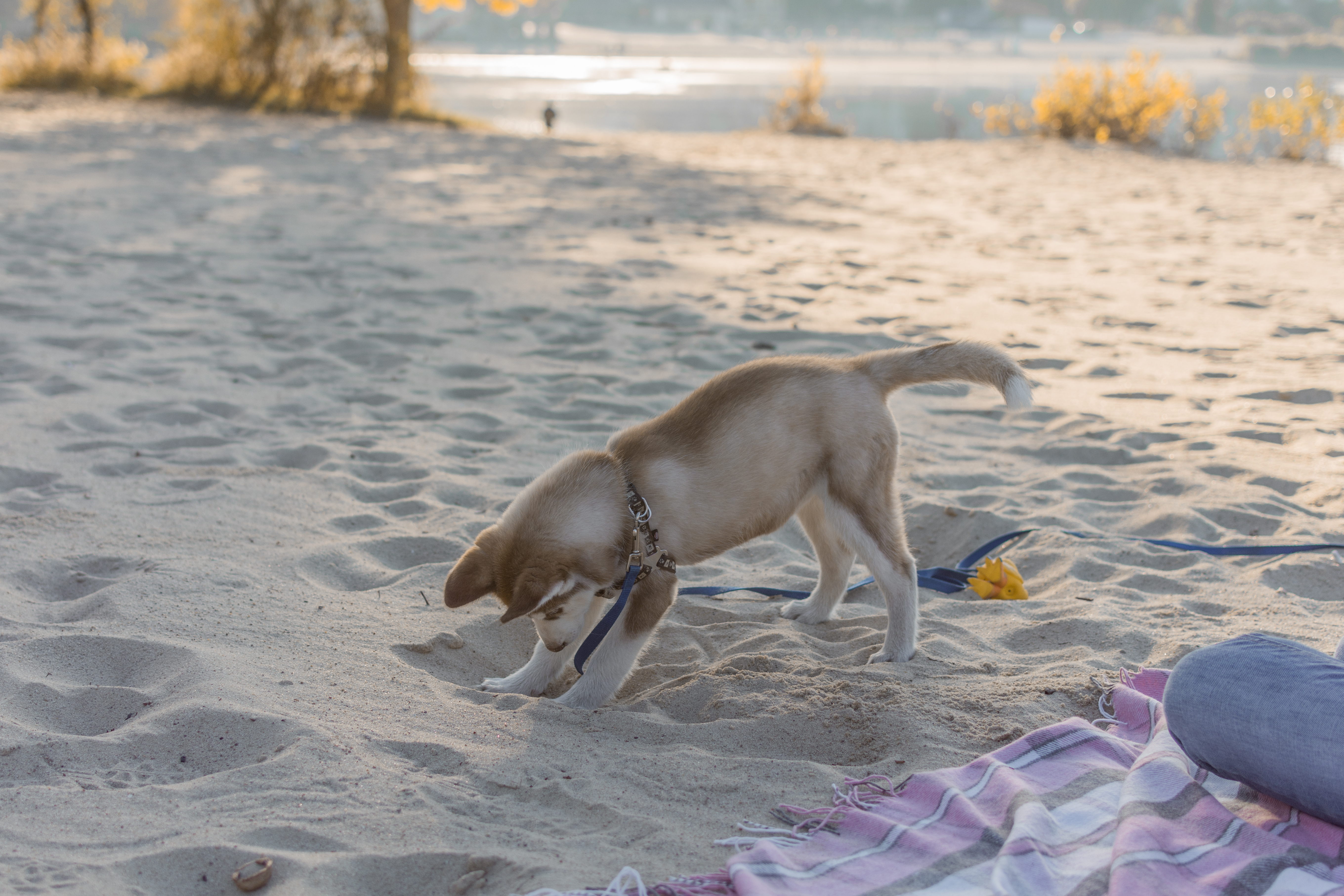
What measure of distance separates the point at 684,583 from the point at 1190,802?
2.05m

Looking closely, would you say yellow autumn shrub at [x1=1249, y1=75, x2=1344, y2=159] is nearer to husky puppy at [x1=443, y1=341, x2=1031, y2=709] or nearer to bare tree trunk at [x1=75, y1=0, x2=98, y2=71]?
husky puppy at [x1=443, y1=341, x2=1031, y2=709]

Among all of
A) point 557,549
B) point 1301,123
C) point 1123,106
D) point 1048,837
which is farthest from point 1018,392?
point 1123,106

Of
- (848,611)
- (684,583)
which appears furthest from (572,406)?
(848,611)

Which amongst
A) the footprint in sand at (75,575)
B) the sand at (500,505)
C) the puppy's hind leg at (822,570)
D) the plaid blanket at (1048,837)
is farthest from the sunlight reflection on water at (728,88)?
the plaid blanket at (1048,837)

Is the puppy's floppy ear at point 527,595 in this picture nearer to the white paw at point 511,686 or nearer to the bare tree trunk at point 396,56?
the white paw at point 511,686

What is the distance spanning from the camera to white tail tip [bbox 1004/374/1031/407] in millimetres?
3361

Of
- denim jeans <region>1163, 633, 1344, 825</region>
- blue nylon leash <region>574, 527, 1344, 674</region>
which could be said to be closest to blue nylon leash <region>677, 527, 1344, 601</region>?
blue nylon leash <region>574, 527, 1344, 674</region>

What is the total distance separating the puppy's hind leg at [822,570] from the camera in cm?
372

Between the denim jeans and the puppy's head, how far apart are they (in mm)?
1648

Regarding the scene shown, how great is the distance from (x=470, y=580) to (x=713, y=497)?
2.76ft

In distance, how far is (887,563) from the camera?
3.40 meters

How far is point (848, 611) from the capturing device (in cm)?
398

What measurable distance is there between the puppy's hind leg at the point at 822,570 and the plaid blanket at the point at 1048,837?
1.12m

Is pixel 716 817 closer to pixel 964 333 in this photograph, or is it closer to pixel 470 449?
pixel 470 449
